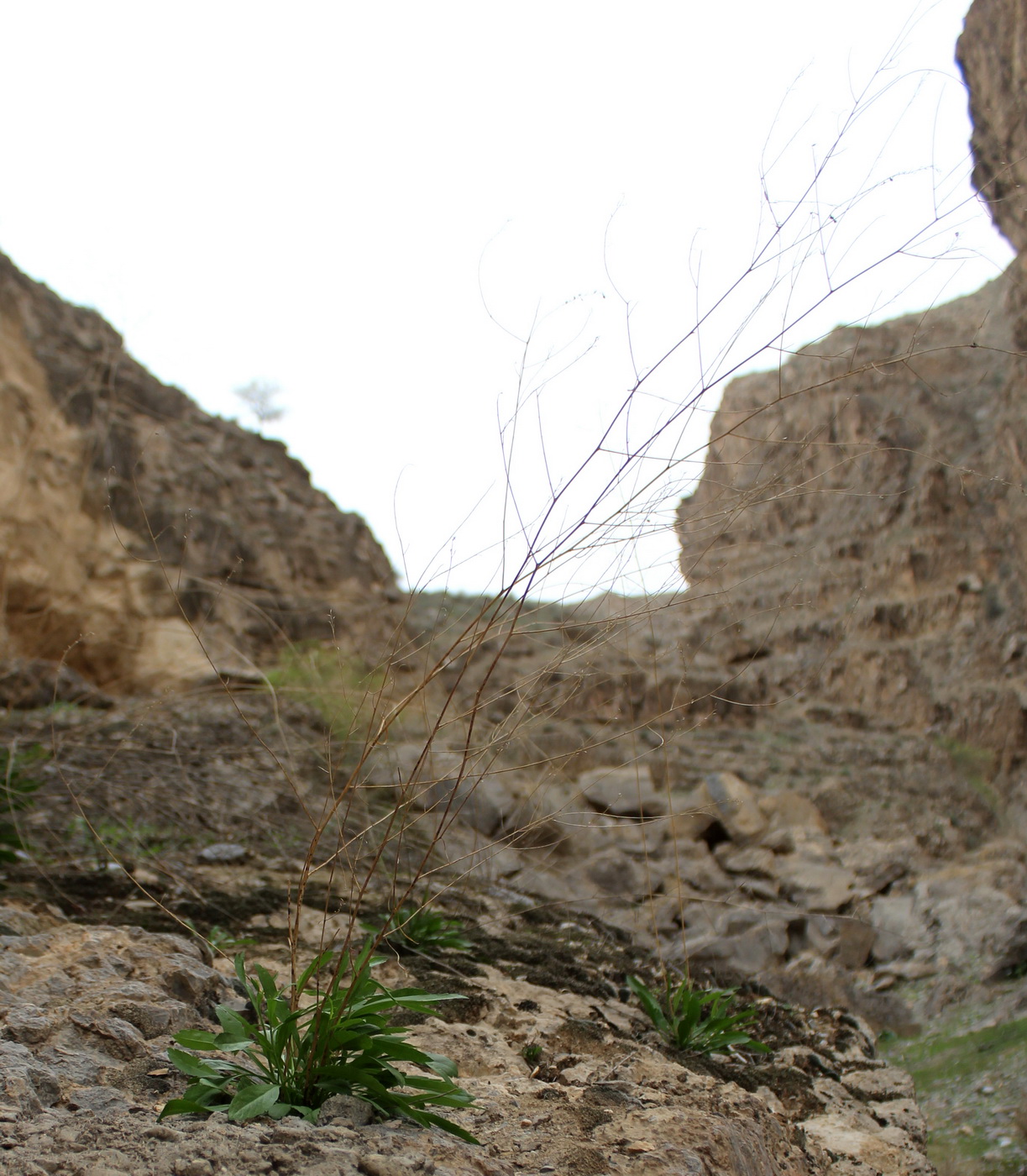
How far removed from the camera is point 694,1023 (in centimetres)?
256

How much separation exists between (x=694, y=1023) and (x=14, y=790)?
2479 millimetres

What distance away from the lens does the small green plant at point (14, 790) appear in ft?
10.0

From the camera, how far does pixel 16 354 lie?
7.66m

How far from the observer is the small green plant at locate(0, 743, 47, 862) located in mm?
3061

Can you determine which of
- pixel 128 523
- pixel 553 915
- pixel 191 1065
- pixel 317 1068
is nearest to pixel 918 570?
pixel 553 915

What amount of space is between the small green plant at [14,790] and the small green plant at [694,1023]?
83.3 inches

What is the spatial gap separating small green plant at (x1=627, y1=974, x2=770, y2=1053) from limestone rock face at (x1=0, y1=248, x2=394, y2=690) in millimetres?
3502

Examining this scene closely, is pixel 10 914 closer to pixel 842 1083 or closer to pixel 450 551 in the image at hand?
pixel 450 551

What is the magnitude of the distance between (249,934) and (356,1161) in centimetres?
176

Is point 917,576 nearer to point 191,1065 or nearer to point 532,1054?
point 532,1054

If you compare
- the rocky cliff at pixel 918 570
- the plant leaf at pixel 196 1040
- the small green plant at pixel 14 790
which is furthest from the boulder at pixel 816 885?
the plant leaf at pixel 196 1040

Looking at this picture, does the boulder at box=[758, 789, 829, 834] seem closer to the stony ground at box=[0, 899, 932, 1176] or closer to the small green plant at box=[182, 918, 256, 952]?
the stony ground at box=[0, 899, 932, 1176]

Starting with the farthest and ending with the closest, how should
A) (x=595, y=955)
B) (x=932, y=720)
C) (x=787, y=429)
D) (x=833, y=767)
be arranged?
(x=932, y=720) → (x=833, y=767) → (x=595, y=955) → (x=787, y=429)

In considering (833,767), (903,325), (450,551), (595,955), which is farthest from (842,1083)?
(903,325)
